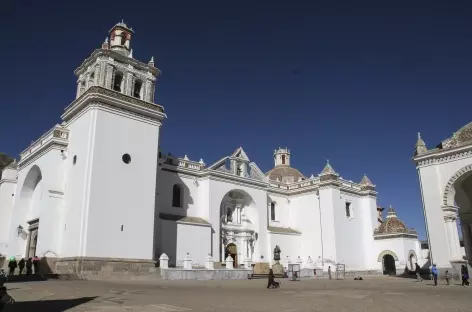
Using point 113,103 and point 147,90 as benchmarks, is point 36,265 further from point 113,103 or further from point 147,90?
point 147,90

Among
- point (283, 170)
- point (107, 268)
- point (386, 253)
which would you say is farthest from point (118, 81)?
point (386, 253)

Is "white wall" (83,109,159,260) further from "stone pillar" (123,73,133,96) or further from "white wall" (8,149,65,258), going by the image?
"white wall" (8,149,65,258)

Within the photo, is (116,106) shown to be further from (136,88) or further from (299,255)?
(299,255)

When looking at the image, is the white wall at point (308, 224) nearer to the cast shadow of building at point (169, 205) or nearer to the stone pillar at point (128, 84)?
the cast shadow of building at point (169, 205)

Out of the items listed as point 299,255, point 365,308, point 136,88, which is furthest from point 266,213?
point 365,308

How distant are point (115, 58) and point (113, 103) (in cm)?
312

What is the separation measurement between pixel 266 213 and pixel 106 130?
15345 mm

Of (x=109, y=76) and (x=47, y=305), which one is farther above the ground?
(x=109, y=76)

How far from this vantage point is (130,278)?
19016 millimetres

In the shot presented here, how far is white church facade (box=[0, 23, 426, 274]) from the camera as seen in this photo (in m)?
20.0

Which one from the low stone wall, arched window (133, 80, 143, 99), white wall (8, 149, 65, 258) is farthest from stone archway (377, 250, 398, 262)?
white wall (8, 149, 65, 258)

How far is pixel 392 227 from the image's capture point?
33.8 m

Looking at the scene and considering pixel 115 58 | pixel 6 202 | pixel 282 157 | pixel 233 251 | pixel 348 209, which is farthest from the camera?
pixel 282 157

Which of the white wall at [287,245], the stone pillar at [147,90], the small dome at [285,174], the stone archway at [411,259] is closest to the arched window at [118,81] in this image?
the stone pillar at [147,90]
